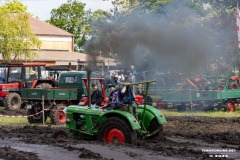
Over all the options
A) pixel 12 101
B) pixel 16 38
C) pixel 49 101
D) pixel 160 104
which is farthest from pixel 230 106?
pixel 16 38

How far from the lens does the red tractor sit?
24.1 metres

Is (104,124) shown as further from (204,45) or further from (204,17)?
(204,17)

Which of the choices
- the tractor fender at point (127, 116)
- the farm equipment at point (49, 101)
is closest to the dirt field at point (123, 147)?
the tractor fender at point (127, 116)

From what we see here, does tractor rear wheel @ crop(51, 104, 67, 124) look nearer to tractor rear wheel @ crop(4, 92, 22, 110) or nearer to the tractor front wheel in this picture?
tractor rear wheel @ crop(4, 92, 22, 110)

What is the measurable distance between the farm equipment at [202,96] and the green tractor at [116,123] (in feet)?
35.9

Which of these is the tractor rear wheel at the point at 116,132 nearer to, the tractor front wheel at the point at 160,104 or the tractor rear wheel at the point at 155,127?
the tractor rear wheel at the point at 155,127

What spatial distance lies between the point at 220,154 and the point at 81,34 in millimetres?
64885

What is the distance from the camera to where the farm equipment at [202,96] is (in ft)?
76.7

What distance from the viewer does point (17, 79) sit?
82.0ft

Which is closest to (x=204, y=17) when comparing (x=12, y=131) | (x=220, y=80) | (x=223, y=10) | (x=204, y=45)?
(x=223, y=10)

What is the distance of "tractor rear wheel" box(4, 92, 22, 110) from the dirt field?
26.8 ft

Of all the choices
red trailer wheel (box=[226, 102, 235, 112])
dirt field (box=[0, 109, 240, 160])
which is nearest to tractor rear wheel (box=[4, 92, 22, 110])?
dirt field (box=[0, 109, 240, 160])

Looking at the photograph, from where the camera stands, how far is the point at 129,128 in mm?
11625

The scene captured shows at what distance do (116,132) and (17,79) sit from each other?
45.9ft
